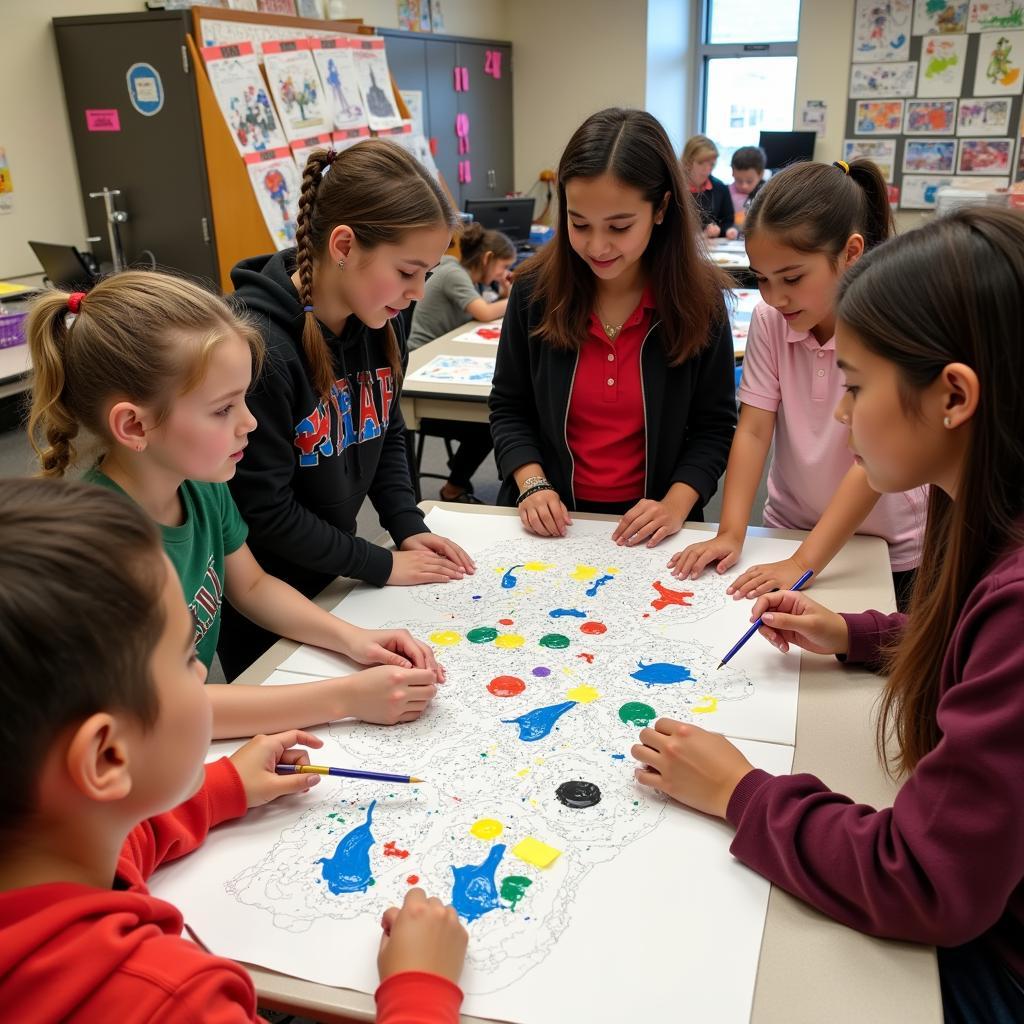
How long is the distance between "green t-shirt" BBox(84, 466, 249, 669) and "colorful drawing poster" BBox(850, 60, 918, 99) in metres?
6.26

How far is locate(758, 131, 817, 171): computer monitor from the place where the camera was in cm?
630

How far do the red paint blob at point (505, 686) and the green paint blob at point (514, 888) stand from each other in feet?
0.98

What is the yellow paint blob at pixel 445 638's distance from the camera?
1.24m

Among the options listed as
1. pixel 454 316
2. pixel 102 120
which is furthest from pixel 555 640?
pixel 102 120

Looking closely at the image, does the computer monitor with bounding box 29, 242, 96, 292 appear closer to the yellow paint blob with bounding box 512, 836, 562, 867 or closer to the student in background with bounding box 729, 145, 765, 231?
the yellow paint blob with bounding box 512, 836, 562, 867

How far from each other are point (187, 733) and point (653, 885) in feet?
1.39

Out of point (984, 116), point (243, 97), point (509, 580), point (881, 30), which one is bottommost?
point (509, 580)

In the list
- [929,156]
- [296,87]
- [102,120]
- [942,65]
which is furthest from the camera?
[929,156]

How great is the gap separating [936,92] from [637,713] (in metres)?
6.36

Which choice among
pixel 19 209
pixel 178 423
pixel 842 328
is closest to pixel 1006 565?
pixel 842 328

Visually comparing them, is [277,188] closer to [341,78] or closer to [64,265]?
[341,78]

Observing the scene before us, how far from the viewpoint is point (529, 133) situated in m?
7.04

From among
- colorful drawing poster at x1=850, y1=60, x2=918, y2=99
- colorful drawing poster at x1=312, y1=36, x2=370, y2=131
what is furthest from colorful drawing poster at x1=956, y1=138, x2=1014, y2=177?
colorful drawing poster at x1=312, y1=36, x2=370, y2=131

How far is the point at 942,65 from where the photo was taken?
5.99 meters
